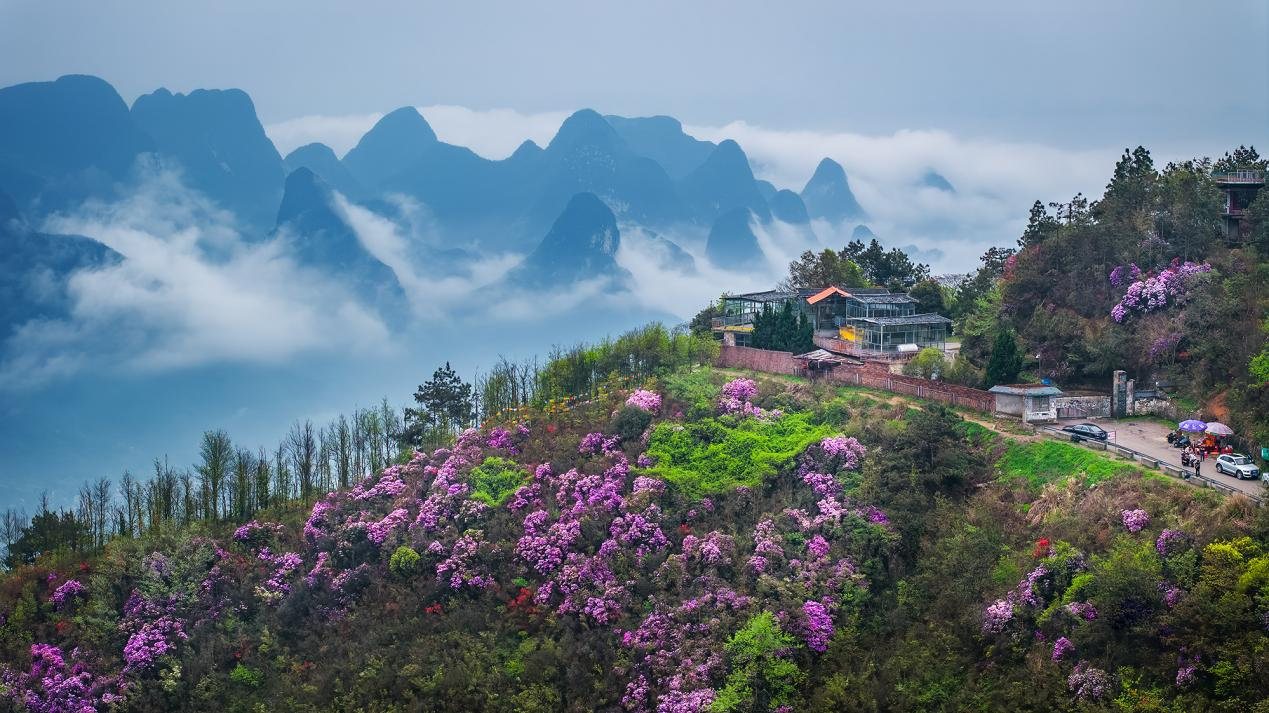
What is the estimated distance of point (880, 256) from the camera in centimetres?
6931

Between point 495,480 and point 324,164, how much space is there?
145 meters

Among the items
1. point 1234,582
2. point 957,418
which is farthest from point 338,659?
point 1234,582

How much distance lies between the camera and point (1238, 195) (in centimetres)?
4972

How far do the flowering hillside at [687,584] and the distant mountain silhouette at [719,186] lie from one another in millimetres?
145518

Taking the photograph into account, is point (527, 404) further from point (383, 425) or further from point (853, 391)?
point (853, 391)

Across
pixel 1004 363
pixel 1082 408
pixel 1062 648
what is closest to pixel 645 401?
pixel 1004 363

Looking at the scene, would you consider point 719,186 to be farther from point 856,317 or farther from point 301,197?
point 856,317

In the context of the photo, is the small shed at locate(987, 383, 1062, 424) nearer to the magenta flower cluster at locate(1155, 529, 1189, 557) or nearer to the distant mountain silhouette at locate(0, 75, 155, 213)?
the magenta flower cluster at locate(1155, 529, 1189, 557)

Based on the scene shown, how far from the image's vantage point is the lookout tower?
160 ft

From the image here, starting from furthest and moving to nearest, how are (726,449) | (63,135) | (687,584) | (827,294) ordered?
(63,135), (827,294), (726,449), (687,584)

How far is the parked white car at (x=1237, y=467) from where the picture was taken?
103 feet

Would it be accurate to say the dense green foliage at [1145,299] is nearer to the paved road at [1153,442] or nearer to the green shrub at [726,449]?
the paved road at [1153,442]

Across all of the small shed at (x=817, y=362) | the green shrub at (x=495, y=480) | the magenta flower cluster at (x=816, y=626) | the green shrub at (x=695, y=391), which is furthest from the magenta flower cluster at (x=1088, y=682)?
the small shed at (x=817, y=362)

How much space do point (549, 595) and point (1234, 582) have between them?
20.5 meters
